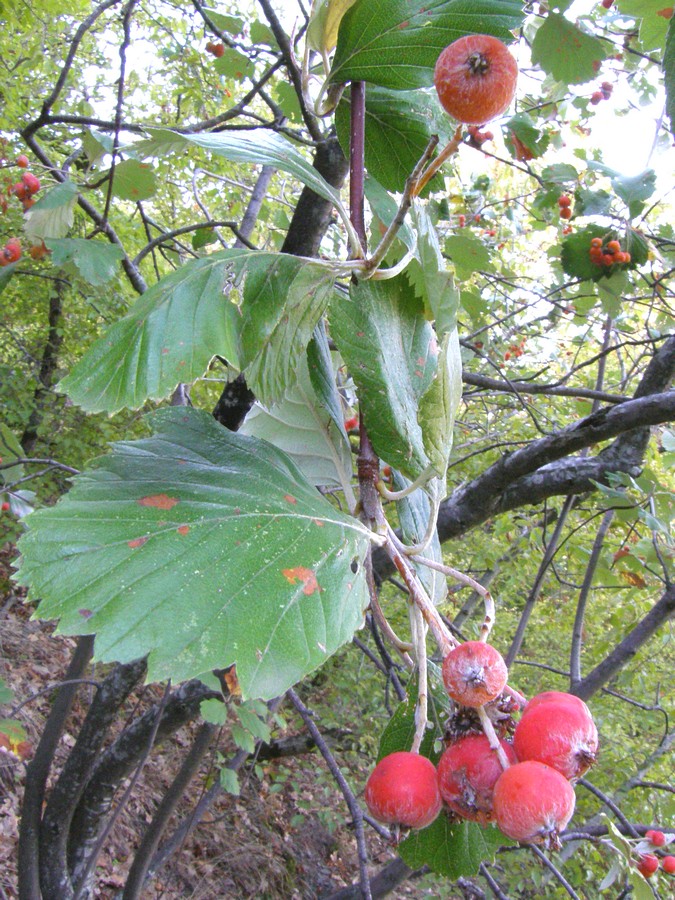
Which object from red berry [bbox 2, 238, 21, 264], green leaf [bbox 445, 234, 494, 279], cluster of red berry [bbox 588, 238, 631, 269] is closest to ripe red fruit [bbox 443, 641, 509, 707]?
green leaf [bbox 445, 234, 494, 279]

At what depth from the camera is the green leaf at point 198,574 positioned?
2.13 feet

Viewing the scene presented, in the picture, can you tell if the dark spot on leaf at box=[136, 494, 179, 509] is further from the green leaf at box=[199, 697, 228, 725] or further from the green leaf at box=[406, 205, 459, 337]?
the green leaf at box=[199, 697, 228, 725]

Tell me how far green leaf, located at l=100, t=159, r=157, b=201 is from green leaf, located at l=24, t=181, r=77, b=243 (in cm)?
20

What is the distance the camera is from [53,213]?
2414 mm

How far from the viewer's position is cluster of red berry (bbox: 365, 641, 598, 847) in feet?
2.11

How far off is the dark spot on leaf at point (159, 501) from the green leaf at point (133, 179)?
206 centimetres

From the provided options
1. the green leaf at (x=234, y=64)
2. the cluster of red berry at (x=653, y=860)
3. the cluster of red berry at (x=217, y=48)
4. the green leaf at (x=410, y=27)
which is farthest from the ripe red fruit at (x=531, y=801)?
the cluster of red berry at (x=217, y=48)

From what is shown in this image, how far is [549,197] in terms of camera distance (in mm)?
3447

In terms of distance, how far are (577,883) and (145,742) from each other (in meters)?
2.98

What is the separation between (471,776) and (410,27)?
978 millimetres

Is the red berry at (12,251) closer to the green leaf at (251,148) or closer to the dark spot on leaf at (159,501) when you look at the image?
the green leaf at (251,148)

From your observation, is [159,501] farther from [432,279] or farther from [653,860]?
[653,860]

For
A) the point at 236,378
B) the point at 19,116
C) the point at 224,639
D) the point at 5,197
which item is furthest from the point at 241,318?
the point at 19,116

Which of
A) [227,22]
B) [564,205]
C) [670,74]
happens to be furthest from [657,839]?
[227,22]
